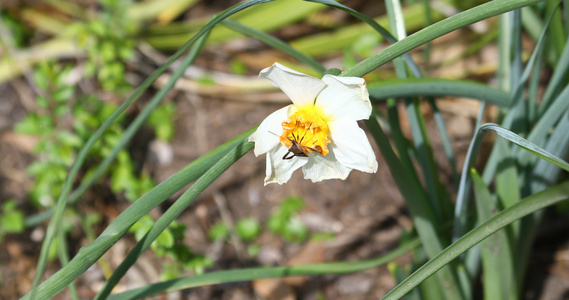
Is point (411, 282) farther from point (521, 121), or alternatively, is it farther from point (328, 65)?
point (328, 65)

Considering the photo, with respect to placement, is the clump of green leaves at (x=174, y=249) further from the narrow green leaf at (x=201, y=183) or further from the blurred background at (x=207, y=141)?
the narrow green leaf at (x=201, y=183)

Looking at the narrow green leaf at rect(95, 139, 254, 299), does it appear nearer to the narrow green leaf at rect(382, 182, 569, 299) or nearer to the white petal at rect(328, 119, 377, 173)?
the white petal at rect(328, 119, 377, 173)

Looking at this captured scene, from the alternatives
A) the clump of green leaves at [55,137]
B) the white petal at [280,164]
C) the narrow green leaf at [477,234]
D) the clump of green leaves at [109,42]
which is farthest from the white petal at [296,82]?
the clump of green leaves at [109,42]

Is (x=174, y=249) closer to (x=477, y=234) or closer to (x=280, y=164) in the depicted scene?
(x=280, y=164)

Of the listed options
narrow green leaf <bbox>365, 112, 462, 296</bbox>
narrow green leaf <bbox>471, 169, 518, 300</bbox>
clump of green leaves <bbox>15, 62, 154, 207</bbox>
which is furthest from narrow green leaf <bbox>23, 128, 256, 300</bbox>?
clump of green leaves <bbox>15, 62, 154, 207</bbox>

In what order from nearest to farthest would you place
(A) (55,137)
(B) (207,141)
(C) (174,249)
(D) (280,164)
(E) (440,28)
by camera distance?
1. (E) (440,28)
2. (D) (280,164)
3. (C) (174,249)
4. (A) (55,137)
5. (B) (207,141)

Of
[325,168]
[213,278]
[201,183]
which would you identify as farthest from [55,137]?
[325,168]
